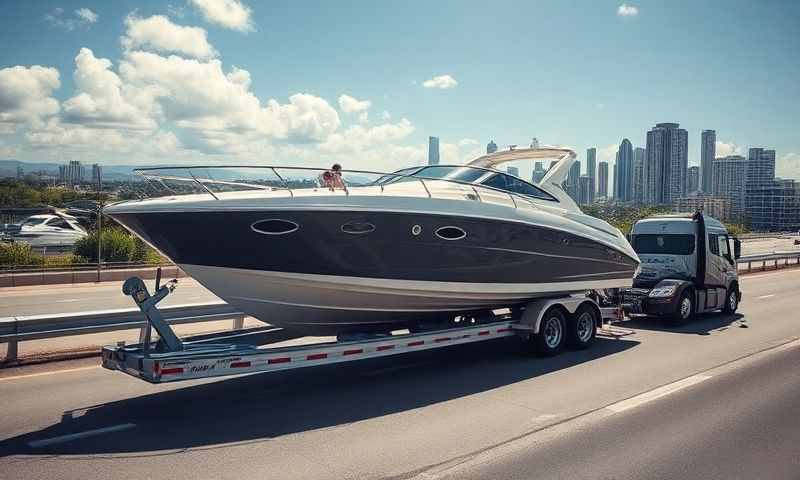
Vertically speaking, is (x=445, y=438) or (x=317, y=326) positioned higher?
(x=317, y=326)

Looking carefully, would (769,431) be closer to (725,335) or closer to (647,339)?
(647,339)

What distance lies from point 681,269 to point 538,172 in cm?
433

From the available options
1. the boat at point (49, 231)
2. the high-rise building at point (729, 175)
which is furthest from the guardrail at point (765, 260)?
the high-rise building at point (729, 175)

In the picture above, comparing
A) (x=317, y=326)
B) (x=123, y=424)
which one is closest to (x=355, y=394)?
(x=317, y=326)

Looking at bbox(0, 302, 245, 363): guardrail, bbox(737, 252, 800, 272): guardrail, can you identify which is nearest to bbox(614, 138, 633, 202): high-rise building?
bbox(737, 252, 800, 272): guardrail

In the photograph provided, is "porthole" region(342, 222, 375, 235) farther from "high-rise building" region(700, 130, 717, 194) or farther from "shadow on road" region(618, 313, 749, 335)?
"high-rise building" region(700, 130, 717, 194)

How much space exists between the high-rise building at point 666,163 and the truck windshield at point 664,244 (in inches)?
5130

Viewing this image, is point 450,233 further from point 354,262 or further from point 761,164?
point 761,164

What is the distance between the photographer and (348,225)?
7.38m

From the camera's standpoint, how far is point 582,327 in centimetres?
1048

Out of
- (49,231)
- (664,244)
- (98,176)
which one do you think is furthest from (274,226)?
(49,231)

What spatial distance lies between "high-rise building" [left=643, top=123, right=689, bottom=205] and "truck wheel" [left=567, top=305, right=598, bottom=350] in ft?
443

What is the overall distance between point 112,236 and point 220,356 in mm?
18868

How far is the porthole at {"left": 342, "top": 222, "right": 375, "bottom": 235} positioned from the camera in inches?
290
